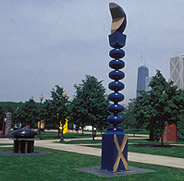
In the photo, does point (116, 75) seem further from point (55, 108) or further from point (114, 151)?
point (55, 108)

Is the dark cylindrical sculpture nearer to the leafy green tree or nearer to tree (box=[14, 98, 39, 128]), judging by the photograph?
the leafy green tree

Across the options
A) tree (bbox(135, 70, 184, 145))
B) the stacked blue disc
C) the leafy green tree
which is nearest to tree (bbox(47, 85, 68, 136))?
the leafy green tree

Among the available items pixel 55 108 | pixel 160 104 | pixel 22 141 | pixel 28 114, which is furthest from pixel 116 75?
pixel 28 114

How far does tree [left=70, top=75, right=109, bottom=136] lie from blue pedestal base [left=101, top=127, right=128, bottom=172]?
58.0ft

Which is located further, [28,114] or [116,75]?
[28,114]

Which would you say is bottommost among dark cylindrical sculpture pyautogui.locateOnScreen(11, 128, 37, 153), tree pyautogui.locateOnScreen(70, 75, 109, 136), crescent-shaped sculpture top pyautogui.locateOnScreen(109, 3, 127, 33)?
dark cylindrical sculpture pyautogui.locateOnScreen(11, 128, 37, 153)

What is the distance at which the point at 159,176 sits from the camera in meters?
8.62

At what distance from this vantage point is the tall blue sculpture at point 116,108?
9188 mm

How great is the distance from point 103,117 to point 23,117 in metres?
24.4

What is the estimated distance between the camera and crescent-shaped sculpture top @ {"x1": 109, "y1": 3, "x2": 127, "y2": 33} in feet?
33.7

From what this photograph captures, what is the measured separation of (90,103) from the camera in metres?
27.7

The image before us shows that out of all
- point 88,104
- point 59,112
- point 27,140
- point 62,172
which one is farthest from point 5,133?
point 62,172

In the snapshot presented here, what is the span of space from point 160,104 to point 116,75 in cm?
1271

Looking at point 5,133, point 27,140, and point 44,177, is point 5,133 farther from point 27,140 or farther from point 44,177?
point 44,177
